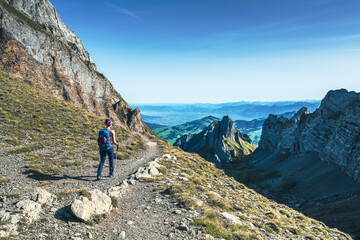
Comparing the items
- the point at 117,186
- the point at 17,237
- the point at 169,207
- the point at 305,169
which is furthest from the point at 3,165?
the point at 305,169

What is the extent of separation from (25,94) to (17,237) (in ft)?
144

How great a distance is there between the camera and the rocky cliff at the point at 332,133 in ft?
256

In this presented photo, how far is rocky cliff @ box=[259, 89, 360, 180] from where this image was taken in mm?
78125

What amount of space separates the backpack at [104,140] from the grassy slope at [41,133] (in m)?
5.45

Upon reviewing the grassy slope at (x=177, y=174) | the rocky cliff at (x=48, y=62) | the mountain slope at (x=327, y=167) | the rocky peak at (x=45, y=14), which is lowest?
the mountain slope at (x=327, y=167)

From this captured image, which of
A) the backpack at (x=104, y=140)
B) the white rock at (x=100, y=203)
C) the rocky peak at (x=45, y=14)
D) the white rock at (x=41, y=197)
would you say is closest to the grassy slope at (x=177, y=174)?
the white rock at (x=100, y=203)

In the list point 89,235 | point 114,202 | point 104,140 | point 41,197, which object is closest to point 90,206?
point 89,235

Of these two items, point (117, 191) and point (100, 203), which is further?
point (117, 191)

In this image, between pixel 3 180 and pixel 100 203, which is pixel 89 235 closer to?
pixel 100 203

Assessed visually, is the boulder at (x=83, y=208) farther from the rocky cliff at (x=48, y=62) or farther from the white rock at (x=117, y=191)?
the rocky cliff at (x=48, y=62)

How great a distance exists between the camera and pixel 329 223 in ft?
119

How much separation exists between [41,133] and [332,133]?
426 ft

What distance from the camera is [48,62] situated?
62656 mm

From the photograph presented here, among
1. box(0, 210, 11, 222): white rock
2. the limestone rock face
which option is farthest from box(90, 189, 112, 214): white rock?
box(0, 210, 11, 222): white rock
